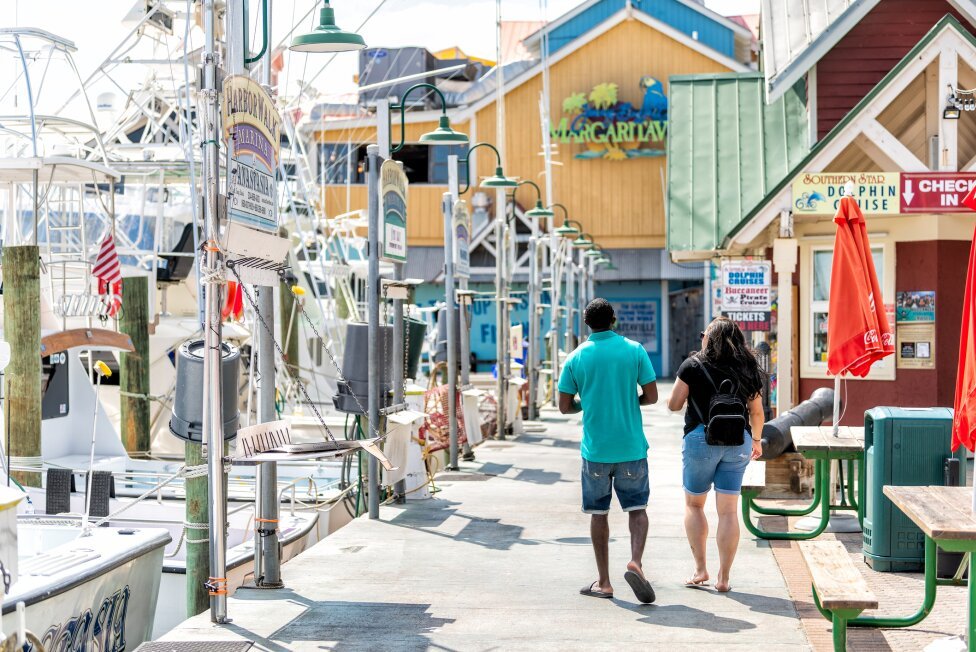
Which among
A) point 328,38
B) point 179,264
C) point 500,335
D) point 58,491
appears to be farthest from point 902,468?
point 179,264

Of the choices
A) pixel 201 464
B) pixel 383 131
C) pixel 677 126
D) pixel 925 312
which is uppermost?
pixel 677 126

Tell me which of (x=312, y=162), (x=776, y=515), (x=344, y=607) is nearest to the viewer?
(x=344, y=607)

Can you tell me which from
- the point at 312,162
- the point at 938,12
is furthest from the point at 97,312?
the point at 312,162

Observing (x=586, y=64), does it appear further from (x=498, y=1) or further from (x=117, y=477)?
(x=117, y=477)

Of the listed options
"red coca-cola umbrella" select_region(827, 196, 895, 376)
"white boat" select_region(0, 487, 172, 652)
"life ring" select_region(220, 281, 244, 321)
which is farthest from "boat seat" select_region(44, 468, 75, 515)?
"red coca-cola umbrella" select_region(827, 196, 895, 376)

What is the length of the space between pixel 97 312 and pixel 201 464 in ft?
22.2

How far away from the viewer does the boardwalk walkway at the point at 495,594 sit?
693 centimetres

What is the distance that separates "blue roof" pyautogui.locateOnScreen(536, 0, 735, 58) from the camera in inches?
1532

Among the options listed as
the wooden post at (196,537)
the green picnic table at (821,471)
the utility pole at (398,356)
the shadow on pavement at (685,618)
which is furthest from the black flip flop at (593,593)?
the utility pole at (398,356)

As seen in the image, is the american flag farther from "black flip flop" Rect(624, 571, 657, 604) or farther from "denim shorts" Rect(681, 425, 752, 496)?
"black flip flop" Rect(624, 571, 657, 604)

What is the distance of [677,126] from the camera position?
19.6 metres

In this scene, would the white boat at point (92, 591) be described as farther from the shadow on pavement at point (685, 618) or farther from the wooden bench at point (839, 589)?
the wooden bench at point (839, 589)

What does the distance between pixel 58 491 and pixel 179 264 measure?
10.2m

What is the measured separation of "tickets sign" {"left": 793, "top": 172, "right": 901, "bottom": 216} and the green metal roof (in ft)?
9.81
